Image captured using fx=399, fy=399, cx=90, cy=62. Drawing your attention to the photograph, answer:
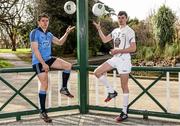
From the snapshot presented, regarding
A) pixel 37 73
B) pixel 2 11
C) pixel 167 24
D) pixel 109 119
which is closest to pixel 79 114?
pixel 109 119

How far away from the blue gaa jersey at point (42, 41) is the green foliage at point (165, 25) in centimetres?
1770

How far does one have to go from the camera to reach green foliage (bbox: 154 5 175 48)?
2366 cm

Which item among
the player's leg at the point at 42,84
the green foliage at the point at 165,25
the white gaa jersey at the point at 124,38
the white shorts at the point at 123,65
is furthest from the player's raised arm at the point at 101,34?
the green foliage at the point at 165,25

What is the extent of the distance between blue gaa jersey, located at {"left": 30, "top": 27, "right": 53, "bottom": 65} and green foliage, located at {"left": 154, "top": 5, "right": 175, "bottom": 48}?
1770 cm

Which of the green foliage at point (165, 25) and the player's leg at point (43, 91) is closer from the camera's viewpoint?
the player's leg at point (43, 91)

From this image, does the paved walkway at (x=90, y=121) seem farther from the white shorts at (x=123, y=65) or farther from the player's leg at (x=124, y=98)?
the white shorts at (x=123, y=65)

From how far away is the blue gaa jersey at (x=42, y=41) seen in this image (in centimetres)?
642

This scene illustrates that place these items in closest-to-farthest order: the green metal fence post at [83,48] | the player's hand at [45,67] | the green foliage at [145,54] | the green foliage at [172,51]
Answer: the player's hand at [45,67] → the green metal fence post at [83,48] → the green foliage at [172,51] → the green foliage at [145,54]

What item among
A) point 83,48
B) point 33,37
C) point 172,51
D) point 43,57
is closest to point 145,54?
point 172,51

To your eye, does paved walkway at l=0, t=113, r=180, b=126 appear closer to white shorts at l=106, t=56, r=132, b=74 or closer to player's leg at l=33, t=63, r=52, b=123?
player's leg at l=33, t=63, r=52, b=123

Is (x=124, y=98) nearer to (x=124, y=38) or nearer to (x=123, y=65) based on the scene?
(x=123, y=65)

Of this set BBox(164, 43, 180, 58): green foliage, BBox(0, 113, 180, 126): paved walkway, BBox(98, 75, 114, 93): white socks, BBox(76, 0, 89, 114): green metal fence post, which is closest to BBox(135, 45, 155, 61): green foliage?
BBox(164, 43, 180, 58): green foliage

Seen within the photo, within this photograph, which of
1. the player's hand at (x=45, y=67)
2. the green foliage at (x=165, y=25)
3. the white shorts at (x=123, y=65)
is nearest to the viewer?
the player's hand at (x=45, y=67)

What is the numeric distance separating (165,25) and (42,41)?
18073mm
